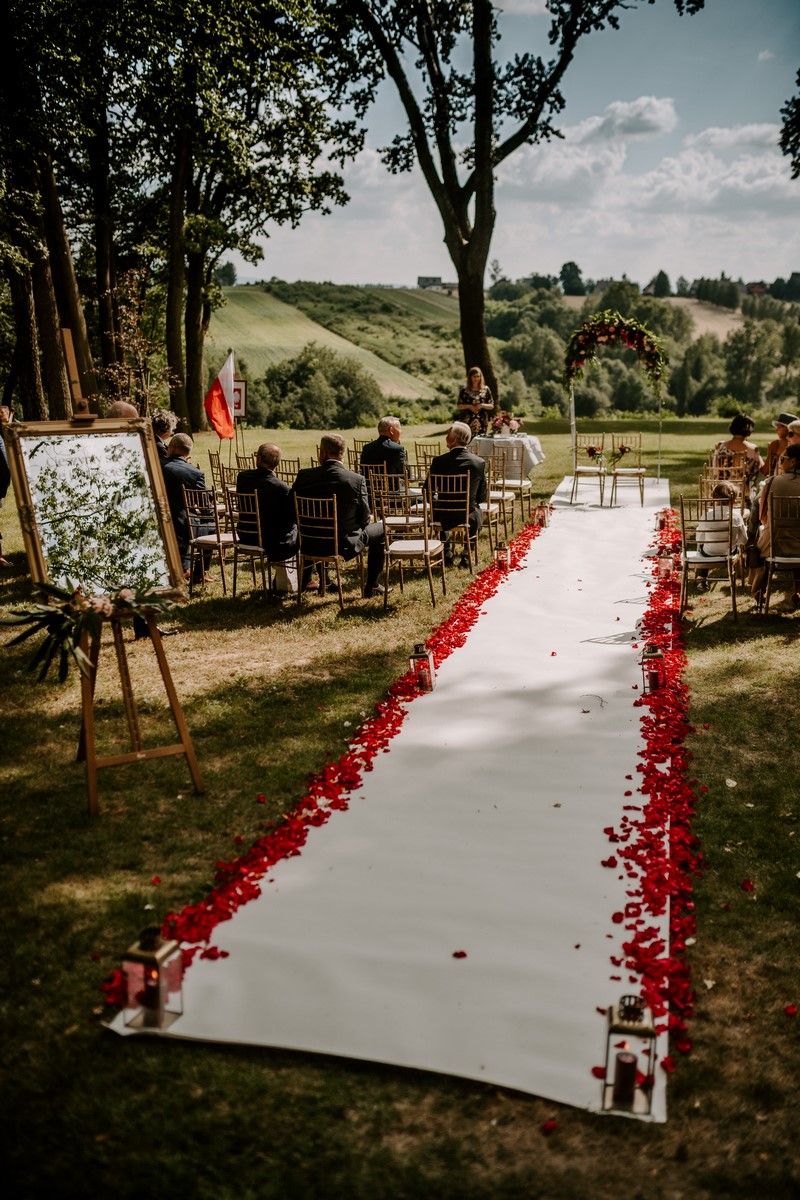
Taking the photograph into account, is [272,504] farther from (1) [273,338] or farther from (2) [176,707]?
(1) [273,338]

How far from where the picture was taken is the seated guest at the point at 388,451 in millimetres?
11281

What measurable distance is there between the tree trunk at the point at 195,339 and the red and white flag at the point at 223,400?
565 inches

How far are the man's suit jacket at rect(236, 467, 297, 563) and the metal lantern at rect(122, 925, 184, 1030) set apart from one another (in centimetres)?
632

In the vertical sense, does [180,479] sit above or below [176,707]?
above

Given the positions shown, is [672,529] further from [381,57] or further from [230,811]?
[381,57]

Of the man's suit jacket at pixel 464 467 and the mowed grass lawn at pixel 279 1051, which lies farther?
the man's suit jacket at pixel 464 467

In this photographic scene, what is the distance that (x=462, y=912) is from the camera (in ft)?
14.0

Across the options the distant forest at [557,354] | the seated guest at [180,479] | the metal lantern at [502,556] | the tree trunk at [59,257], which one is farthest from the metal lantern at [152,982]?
the distant forest at [557,354]

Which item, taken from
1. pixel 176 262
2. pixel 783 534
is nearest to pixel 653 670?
pixel 783 534

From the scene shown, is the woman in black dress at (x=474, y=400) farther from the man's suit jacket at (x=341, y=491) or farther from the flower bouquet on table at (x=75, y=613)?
the flower bouquet on table at (x=75, y=613)

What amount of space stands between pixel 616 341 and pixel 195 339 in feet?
52.5

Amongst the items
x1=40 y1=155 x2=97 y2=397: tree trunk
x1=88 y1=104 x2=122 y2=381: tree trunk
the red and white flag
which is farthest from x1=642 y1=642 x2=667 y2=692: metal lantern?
x1=88 y1=104 x2=122 y2=381: tree trunk

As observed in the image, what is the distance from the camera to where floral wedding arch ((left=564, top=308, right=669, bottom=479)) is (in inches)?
630

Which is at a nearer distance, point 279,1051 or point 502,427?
point 279,1051
